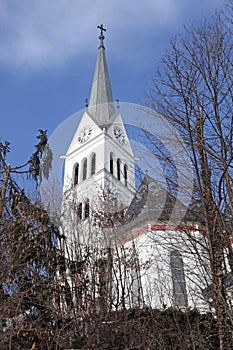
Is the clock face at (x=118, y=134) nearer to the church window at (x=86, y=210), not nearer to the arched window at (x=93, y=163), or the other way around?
the arched window at (x=93, y=163)

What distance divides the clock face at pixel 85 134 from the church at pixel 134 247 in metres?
22.7

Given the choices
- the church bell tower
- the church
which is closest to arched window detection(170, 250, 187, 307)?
the church

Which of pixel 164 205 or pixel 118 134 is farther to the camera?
pixel 118 134

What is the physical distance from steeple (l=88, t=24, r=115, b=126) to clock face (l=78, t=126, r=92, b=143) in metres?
1.29

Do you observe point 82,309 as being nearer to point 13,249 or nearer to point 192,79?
point 13,249

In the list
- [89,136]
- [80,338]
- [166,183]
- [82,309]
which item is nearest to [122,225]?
[82,309]

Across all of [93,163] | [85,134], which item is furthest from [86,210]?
[85,134]

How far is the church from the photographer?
7.26 meters

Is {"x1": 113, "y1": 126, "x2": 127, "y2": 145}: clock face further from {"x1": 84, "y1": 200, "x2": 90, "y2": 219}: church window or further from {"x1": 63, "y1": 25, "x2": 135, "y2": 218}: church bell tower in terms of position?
{"x1": 84, "y1": 200, "x2": 90, "y2": 219}: church window

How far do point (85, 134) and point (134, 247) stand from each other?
29110 millimetres

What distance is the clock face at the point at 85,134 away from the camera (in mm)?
40287

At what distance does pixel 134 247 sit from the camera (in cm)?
1272

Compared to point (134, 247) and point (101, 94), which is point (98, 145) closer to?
point (101, 94)

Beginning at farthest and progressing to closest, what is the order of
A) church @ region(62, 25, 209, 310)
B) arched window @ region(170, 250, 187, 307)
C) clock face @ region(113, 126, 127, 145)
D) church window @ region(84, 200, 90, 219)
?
clock face @ region(113, 126, 127, 145), church window @ region(84, 200, 90, 219), arched window @ region(170, 250, 187, 307), church @ region(62, 25, 209, 310)
